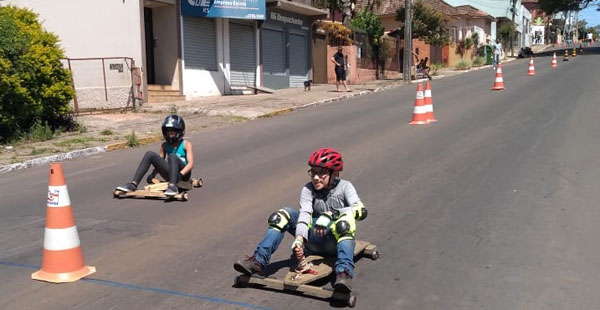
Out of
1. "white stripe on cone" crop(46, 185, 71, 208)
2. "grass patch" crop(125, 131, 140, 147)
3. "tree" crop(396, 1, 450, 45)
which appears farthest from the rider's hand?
"tree" crop(396, 1, 450, 45)

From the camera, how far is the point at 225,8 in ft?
67.7

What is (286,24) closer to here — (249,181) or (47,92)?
(47,92)

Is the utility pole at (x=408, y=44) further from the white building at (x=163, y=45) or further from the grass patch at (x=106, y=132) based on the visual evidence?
the grass patch at (x=106, y=132)

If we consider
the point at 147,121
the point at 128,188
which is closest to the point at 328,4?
the point at 147,121

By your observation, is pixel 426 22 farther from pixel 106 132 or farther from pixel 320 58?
pixel 106 132

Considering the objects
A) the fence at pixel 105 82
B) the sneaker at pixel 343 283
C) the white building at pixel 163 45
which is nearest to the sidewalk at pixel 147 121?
the fence at pixel 105 82

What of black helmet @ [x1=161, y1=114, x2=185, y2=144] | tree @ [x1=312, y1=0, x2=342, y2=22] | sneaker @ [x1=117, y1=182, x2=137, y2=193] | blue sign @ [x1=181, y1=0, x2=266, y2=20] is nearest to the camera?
sneaker @ [x1=117, y1=182, x2=137, y2=193]

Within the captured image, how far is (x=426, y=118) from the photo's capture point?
1305cm

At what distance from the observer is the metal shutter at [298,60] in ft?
89.2

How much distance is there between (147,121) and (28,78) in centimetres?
369

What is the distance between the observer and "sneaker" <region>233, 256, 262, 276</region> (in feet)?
13.4

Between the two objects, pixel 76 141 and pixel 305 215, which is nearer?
pixel 305 215

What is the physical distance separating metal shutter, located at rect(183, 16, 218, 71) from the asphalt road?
886 centimetres

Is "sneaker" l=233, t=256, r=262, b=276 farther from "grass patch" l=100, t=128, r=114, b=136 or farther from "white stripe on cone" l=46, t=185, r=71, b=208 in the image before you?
"grass patch" l=100, t=128, r=114, b=136
